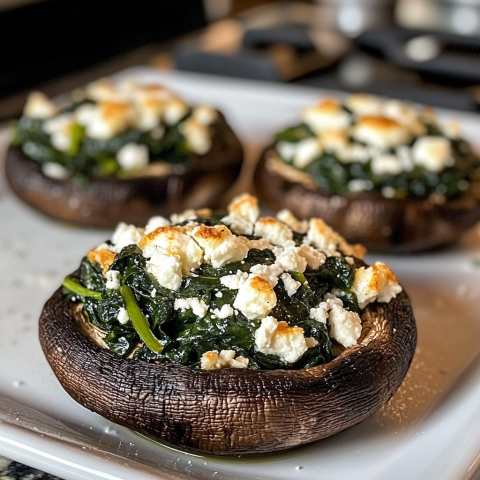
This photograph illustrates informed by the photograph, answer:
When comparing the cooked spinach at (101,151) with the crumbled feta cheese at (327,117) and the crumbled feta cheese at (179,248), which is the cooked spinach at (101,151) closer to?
the crumbled feta cheese at (327,117)

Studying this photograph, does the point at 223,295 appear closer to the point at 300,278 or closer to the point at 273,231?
the point at 300,278

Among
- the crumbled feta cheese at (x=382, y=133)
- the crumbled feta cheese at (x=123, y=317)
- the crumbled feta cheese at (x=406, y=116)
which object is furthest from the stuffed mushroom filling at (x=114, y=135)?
the crumbled feta cheese at (x=123, y=317)

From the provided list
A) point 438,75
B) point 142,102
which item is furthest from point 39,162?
point 438,75

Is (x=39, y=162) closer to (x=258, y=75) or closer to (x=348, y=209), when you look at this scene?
(x=348, y=209)

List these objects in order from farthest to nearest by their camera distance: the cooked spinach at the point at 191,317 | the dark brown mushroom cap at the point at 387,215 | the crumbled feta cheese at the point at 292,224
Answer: the dark brown mushroom cap at the point at 387,215 → the crumbled feta cheese at the point at 292,224 → the cooked spinach at the point at 191,317

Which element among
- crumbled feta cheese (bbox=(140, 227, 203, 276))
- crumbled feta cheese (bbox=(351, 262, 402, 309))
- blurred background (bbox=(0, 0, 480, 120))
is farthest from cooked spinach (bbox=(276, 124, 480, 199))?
blurred background (bbox=(0, 0, 480, 120))

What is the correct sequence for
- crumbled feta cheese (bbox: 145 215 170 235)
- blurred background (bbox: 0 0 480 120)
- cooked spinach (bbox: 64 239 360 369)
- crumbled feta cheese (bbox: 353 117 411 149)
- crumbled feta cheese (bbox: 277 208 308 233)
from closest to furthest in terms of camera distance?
cooked spinach (bbox: 64 239 360 369), crumbled feta cheese (bbox: 145 215 170 235), crumbled feta cheese (bbox: 277 208 308 233), crumbled feta cheese (bbox: 353 117 411 149), blurred background (bbox: 0 0 480 120)

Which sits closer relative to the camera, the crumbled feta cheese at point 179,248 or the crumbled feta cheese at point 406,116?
the crumbled feta cheese at point 179,248

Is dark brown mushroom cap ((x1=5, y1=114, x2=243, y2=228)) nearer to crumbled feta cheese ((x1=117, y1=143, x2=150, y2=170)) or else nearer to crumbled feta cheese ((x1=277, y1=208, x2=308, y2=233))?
crumbled feta cheese ((x1=117, y1=143, x2=150, y2=170))
